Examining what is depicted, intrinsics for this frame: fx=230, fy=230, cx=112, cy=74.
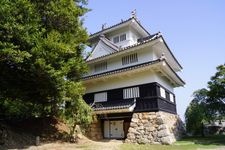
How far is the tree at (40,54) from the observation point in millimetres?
13011

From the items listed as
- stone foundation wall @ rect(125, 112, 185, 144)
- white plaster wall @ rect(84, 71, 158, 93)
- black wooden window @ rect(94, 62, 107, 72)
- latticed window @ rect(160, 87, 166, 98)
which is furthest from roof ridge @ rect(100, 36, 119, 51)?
stone foundation wall @ rect(125, 112, 185, 144)

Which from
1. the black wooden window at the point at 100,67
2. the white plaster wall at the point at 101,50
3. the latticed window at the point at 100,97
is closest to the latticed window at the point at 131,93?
the latticed window at the point at 100,97

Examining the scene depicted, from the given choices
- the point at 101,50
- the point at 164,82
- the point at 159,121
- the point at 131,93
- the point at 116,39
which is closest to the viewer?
the point at 159,121

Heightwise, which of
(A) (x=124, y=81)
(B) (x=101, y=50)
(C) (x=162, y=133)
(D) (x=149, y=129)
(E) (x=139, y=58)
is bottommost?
(C) (x=162, y=133)

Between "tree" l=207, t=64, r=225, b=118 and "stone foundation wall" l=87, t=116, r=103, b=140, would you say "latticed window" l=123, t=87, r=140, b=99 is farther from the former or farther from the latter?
"tree" l=207, t=64, r=225, b=118

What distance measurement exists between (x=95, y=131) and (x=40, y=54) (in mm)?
11405

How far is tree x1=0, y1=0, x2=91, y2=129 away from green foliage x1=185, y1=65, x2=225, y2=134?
12.8m

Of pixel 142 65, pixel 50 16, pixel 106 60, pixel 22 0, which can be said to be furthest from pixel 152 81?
pixel 22 0

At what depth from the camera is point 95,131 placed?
22.5 metres

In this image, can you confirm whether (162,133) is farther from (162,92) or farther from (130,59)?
(130,59)

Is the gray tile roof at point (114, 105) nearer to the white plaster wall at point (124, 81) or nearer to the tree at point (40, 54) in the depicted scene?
the white plaster wall at point (124, 81)

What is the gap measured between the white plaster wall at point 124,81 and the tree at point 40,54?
493cm

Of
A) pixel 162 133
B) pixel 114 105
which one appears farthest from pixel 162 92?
pixel 114 105

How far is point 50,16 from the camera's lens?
16312 millimetres
